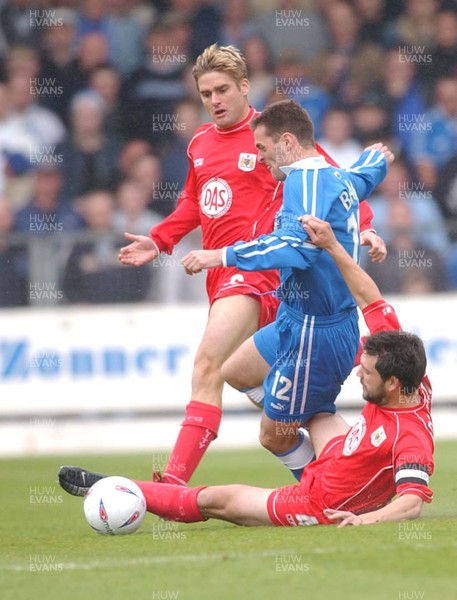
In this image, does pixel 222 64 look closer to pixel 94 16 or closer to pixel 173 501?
pixel 173 501

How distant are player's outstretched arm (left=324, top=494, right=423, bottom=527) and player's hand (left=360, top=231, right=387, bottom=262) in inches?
61.0

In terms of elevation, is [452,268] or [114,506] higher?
[452,268]

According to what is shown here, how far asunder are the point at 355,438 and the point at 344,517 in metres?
0.42

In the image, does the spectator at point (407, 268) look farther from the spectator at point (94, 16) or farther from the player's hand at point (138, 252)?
the player's hand at point (138, 252)

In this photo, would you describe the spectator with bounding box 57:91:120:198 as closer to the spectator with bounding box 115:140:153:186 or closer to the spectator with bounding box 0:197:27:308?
the spectator with bounding box 115:140:153:186

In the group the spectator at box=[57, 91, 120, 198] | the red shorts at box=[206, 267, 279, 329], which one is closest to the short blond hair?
the red shorts at box=[206, 267, 279, 329]

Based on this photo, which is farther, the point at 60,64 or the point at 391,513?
the point at 60,64

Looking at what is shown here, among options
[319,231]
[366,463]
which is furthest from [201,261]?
[366,463]

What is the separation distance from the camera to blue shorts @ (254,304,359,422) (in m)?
6.39

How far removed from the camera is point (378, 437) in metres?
5.73

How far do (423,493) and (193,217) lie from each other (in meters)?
2.80

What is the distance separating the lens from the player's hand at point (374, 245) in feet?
21.8

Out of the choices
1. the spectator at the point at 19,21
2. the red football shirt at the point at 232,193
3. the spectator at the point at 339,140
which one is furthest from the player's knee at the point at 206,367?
the spectator at the point at 19,21

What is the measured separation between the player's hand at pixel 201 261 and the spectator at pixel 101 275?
553 centimetres
